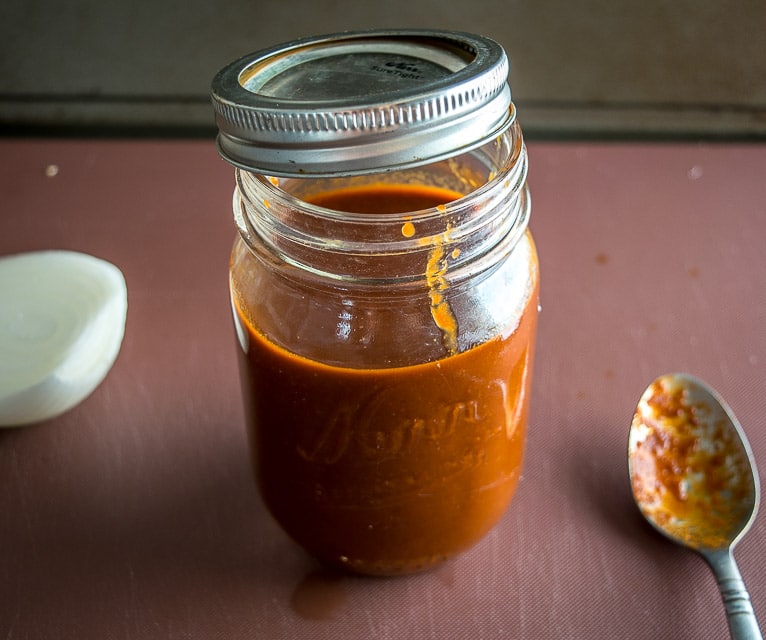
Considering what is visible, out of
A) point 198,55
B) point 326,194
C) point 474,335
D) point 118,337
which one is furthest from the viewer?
point 198,55

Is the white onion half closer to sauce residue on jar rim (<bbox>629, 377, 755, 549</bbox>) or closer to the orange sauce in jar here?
the orange sauce in jar

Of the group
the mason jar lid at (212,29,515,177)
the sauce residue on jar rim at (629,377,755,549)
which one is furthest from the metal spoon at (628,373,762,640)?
the mason jar lid at (212,29,515,177)

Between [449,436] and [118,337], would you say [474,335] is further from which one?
[118,337]

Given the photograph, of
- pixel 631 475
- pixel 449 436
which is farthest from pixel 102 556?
pixel 631 475

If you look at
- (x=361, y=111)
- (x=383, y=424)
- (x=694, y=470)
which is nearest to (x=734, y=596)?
(x=694, y=470)

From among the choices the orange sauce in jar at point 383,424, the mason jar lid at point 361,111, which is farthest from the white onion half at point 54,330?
the mason jar lid at point 361,111

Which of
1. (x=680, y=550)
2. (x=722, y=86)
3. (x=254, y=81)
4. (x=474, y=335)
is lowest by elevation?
(x=680, y=550)

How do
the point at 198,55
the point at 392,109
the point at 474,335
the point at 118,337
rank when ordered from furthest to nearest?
the point at 198,55
the point at 118,337
the point at 474,335
the point at 392,109

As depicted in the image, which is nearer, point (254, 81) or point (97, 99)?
point (254, 81)
